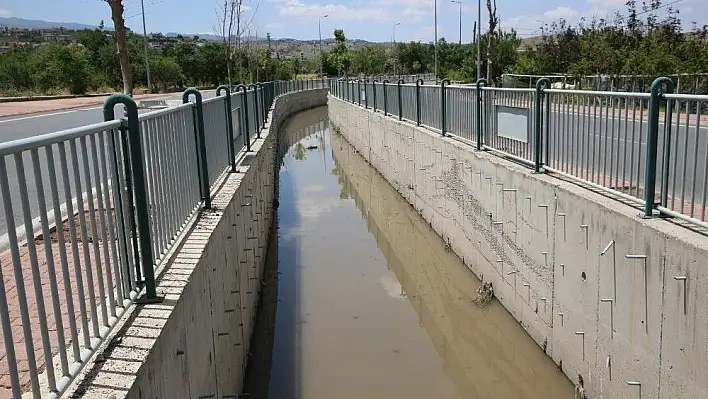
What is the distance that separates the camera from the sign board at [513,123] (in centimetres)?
743

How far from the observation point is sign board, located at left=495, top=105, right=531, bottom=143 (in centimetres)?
743

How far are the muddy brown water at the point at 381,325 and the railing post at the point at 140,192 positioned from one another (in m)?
2.85

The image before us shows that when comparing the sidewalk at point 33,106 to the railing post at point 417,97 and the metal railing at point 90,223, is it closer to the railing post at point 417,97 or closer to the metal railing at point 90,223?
the railing post at point 417,97

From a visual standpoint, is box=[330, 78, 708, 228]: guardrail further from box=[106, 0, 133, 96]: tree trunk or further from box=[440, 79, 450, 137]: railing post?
box=[106, 0, 133, 96]: tree trunk

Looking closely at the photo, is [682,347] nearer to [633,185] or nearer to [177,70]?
[633,185]

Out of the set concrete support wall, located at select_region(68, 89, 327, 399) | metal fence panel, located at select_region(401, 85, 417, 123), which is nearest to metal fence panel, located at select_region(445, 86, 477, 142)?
metal fence panel, located at select_region(401, 85, 417, 123)

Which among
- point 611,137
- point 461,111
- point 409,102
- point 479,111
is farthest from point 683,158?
point 409,102

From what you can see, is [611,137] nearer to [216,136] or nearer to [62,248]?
[216,136]

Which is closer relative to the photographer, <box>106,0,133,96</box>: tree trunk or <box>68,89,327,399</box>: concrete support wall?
<box>68,89,327,399</box>: concrete support wall

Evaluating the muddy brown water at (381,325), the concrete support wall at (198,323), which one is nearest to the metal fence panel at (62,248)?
the concrete support wall at (198,323)

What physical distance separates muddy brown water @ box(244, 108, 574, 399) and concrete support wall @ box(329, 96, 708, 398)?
37 centimetres

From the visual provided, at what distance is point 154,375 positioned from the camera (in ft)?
9.78

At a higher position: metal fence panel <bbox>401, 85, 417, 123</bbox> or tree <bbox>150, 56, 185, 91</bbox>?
tree <bbox>150, 56, 185, 91</bbox>

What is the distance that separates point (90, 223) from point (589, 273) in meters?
4.13
